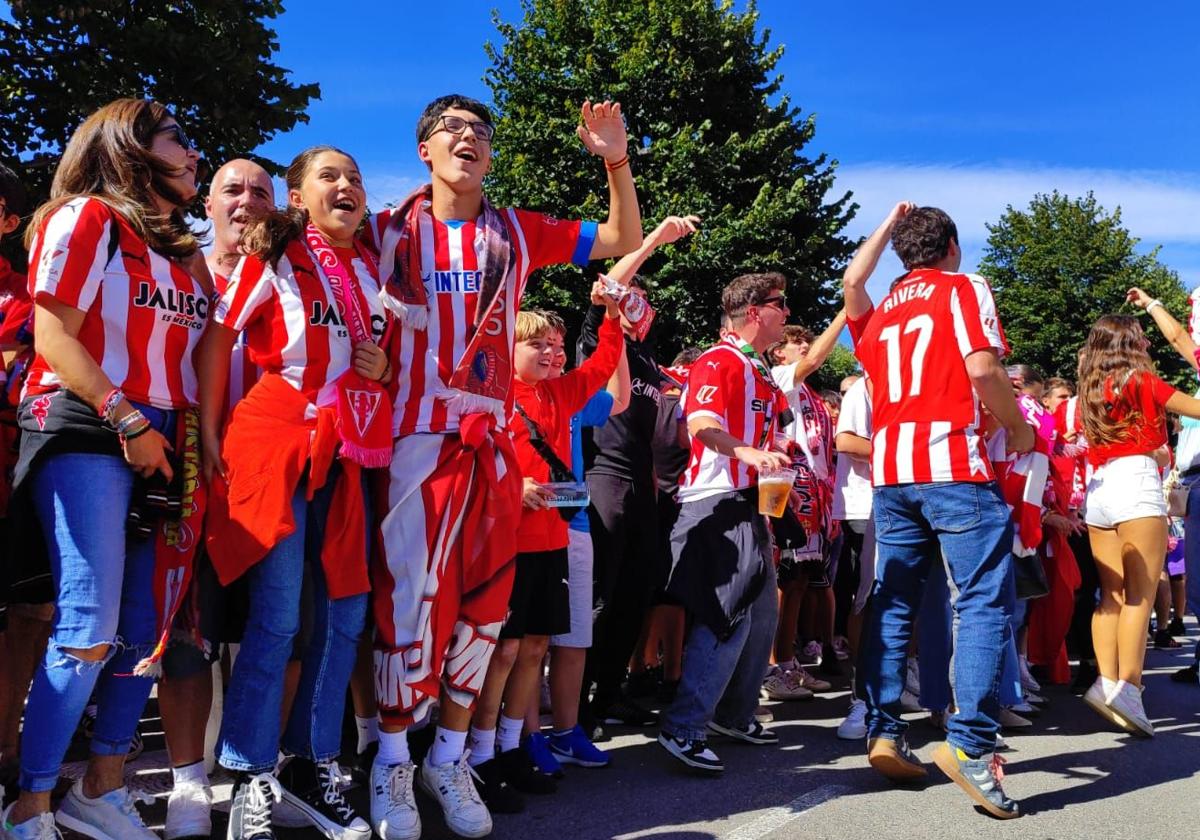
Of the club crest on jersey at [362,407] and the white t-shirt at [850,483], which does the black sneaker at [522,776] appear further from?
the white t-shirt at [850,483]

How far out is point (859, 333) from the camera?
4.63 meters

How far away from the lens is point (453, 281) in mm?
3213

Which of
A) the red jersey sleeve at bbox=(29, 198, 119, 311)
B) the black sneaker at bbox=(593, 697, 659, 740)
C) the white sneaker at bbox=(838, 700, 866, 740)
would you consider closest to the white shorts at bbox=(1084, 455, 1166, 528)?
the white sneaker at bbox=(838, 700, 866, 740)

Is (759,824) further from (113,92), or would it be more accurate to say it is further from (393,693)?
(113,92)

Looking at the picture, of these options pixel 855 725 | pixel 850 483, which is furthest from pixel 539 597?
pixel 850 483

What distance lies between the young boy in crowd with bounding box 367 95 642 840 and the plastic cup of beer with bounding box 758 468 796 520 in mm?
1164

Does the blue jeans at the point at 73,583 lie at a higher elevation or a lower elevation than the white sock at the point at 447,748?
higher

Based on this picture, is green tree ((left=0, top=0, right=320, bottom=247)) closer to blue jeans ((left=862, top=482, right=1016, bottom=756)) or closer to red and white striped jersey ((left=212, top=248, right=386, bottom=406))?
red and white striped jersey ((left=212, top=248, right=386, bottom=406))

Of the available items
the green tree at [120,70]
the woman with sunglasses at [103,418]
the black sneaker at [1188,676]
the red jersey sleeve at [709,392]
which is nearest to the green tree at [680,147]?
the green tree at [120,70]

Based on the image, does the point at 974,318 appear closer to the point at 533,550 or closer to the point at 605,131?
the point at 605,131

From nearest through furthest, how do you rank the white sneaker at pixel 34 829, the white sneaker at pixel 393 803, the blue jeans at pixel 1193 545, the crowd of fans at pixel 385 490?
the white sneaker at pixel 34 829 → the crowd of fans at pixel 385 490 → the white sneaker at pixel 393 803 → the blue jeans at pixel 1193 545

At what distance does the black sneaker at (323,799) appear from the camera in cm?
299

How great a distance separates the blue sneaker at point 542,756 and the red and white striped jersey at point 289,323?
185 centimetres

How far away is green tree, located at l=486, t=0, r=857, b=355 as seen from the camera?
1969 centimetres
